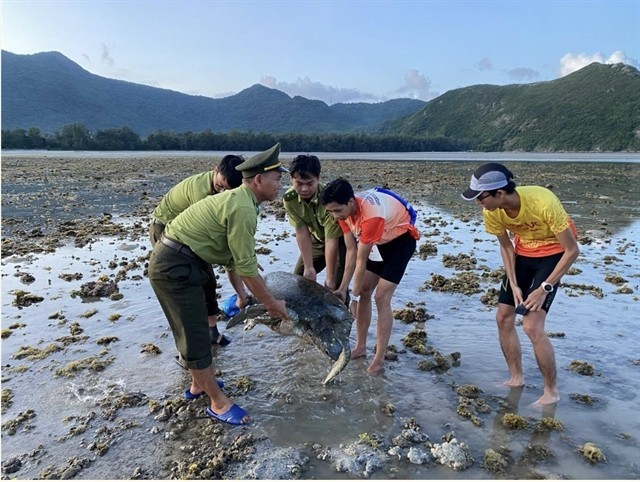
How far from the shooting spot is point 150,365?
538 centimetres

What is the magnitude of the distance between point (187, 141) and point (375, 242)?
8751 centimetres

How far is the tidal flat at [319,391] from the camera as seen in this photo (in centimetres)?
372

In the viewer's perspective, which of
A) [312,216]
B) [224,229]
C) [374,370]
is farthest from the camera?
[312,216]

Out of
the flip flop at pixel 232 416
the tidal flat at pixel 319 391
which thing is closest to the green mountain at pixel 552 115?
the tidal flat at pixel 319 391

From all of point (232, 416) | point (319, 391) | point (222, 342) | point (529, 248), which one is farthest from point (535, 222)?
point (222, 342)

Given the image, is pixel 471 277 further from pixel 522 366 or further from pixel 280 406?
pixel 280 406

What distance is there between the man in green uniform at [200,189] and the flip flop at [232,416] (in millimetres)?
1654

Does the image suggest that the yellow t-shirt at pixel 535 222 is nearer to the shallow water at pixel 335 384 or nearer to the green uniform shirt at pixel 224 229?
the shallow water at pixel 335 384

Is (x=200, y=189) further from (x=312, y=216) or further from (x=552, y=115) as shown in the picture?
(x=552, y=115)

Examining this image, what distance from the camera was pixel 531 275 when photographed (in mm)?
4520

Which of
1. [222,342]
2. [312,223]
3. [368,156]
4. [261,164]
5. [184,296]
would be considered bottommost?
[368,156]

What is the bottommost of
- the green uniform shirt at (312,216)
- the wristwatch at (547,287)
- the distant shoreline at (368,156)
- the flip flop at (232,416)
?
the distant shoreline at (368,156)

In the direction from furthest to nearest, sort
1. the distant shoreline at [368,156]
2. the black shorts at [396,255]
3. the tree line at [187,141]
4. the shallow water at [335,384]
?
the tree line at [187,141] < the distant shoreline at [368,156] < the black shorts at [396,255] < the shallow water at [335,384]

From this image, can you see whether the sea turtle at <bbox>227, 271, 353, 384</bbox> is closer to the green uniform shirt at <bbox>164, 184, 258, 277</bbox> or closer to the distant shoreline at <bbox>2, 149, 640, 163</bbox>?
the green uniform shirt at <bbox>164, 184, 258, 277</bbox>
